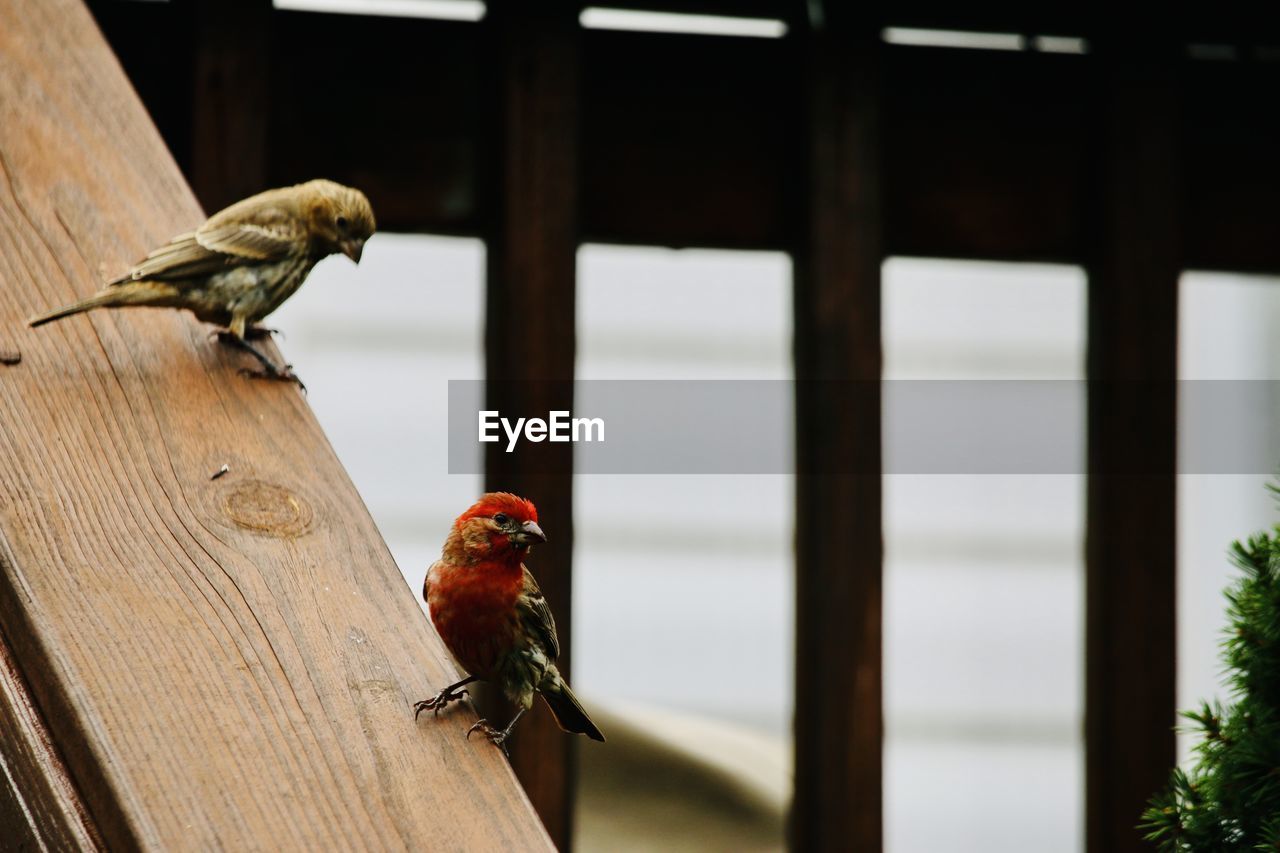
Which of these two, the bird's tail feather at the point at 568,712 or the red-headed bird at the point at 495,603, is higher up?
the red-headed bird at the point at 495,603

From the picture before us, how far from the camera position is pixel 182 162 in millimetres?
2291

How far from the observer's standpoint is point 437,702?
3.40 feet

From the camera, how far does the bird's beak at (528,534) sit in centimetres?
161

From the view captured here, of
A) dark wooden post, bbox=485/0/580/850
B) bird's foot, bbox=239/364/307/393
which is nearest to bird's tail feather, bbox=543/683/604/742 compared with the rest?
dark wooden post, bbox=485/0/580/850

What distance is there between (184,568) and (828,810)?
1.37 meters

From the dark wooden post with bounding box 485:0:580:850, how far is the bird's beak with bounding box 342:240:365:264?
0.46 metres

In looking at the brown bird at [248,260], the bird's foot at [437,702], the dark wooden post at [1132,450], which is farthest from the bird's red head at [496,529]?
the dark wooden post at [1132,450]

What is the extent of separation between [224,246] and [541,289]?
736 millimetres

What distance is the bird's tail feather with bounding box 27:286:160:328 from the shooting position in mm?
1292

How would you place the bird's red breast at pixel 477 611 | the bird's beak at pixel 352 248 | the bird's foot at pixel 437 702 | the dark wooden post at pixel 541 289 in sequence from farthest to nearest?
the dark wooden post at pixel 541 289
the bird's beak at pixel 352 248
the bird's red breast at pixel 477 611
the bird's foot at pixel 437 702

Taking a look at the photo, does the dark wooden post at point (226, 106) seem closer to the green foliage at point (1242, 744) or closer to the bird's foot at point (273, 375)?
the bird's foot at point (273, 375)

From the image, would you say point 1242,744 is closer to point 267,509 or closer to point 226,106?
point 267,509

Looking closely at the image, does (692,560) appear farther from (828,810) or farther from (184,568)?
(184,568)
